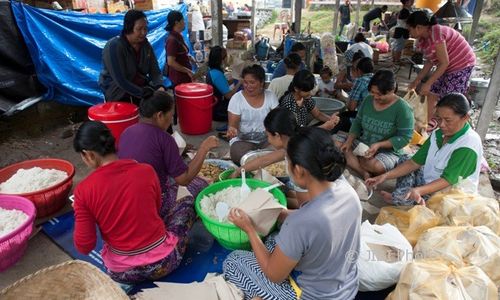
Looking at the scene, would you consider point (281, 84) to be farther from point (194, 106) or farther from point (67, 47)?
point (67, 47)

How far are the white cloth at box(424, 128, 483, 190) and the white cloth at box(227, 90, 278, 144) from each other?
5.15ft

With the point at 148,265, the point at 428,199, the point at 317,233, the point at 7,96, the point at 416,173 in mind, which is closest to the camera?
the point at 317,233

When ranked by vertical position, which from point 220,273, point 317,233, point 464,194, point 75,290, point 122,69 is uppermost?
point 122,69

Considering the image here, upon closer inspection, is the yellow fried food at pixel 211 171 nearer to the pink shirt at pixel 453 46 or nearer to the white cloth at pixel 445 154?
the white cloth at pixel 445 154

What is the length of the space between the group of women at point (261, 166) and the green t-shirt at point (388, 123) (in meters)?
0.01

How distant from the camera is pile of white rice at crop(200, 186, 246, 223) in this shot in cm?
→ 238

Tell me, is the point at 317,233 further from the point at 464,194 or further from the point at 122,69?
the point at 122,69

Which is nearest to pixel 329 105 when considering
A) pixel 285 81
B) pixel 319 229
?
pixel 285 81

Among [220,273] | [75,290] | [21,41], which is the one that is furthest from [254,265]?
[21,41]

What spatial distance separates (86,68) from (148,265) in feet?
13.5

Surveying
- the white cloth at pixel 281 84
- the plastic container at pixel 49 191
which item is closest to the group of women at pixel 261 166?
the white cloth at pixel 281 84

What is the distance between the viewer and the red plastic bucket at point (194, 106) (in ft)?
14.5

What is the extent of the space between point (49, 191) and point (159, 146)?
3.97 ft

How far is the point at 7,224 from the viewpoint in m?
2.42
